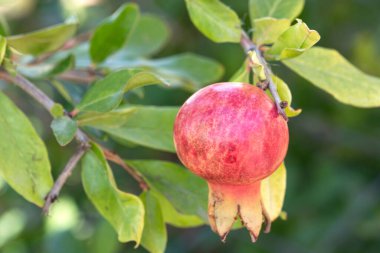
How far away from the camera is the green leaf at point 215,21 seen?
1208 millimetres

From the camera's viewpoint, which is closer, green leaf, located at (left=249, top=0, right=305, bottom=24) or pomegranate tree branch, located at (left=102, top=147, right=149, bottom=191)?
pomegranate tree branch, located at (left=102, top=147, right=149, bottom=191)

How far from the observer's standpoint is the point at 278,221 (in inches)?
105

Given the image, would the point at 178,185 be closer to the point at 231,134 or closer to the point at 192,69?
the point at 231,134

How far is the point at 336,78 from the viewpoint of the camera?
121 cm

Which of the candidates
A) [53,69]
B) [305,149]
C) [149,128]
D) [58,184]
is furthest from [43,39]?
[305,149]

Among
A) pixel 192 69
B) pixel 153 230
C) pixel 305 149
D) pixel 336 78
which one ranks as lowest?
pixel 305 149

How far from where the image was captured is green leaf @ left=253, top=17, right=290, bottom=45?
115 centimetres

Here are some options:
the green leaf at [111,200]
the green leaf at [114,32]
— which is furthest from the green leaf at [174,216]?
the green leaf at [114,32]

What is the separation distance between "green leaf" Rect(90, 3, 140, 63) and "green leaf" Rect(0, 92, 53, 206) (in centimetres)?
36

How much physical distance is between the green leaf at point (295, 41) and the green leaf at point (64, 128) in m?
0.33

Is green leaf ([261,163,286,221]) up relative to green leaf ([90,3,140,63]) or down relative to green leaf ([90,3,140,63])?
down

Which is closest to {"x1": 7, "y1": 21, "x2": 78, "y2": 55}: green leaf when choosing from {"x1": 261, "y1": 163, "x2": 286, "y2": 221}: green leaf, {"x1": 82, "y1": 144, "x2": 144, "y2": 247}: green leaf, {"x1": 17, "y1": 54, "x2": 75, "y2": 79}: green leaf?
{"x1": 17, "y1": 54, "x2": 75, "y2": 79}: green leaf

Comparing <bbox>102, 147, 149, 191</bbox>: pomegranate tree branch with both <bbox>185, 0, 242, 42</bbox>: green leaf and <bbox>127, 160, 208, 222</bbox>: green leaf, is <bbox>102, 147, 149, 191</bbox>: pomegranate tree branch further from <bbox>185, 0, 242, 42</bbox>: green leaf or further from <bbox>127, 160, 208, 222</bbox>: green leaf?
<bbox>185, 0, 242, 42</bbox>: green leaf

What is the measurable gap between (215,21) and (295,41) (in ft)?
0.72
